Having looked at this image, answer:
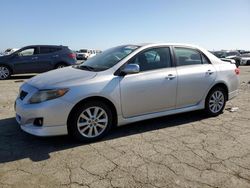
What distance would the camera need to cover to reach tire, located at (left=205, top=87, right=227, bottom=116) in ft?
19.1

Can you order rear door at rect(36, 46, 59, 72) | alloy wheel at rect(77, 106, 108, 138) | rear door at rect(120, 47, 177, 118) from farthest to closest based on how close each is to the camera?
rear door at rect(36, 46, 59, 72), rear door at rect(120, 47, 177, 118), alloy wheel at rect(77, 106, 108, 138)

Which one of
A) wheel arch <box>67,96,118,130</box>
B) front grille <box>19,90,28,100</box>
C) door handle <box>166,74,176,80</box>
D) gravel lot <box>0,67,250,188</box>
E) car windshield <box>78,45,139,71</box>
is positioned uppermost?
car windshield <box>78,45,139,71</box>

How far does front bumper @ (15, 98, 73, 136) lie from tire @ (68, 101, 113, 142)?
0.14 m

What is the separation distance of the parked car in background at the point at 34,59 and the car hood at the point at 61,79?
8642 mm

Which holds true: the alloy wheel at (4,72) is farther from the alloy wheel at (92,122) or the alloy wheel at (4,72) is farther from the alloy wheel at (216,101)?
the alloy wheel at (216,101)

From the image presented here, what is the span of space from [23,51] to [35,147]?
31.7 ft

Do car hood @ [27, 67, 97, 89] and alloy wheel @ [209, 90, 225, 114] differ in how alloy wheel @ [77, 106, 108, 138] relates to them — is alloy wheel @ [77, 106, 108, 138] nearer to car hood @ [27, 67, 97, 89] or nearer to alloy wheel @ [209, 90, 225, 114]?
car hood @ [27, 67, 97, 89]

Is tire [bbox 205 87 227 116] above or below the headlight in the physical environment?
below

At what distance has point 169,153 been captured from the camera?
13.4 feet

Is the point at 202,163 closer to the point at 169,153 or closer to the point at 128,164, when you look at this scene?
the point at 169,153

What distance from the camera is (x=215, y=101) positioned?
19.5 ft

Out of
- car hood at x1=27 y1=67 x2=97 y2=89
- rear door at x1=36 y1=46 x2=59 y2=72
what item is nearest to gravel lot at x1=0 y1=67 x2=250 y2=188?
car hood at x1=27 y1=67 x2=97 y2=89

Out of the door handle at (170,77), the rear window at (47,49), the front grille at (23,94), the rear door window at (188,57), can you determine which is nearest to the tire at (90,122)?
the front grille at (23,94)

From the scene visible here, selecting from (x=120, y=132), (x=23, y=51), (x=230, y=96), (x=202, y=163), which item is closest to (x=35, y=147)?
(x=120, y=132)
